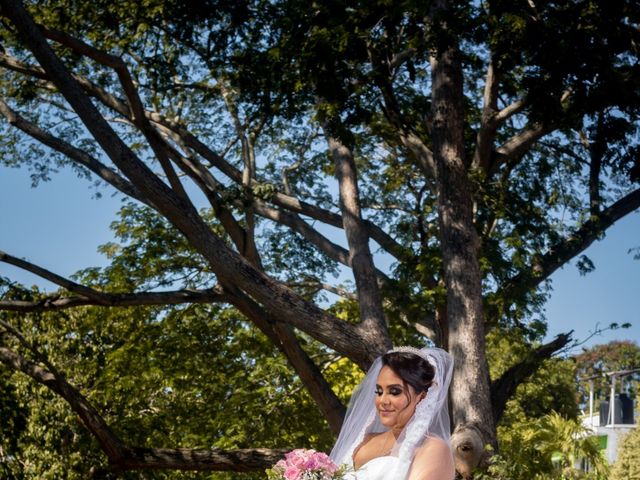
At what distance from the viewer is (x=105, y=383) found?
17.3 m

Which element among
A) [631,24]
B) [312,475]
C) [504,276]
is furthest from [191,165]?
[312,475]

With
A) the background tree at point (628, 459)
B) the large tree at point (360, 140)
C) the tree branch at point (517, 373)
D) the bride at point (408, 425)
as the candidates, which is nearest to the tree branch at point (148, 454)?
the large tree at point (360, 140)

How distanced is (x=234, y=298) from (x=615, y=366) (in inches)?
2326

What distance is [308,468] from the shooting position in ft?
16.9

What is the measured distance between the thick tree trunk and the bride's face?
635cm

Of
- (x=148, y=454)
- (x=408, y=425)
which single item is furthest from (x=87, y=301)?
(x=408, y=425)

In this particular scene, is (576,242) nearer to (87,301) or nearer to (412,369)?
(87,301)

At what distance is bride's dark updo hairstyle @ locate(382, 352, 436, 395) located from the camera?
5.47m

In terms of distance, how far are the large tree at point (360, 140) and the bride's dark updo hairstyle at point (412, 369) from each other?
19.6 feet

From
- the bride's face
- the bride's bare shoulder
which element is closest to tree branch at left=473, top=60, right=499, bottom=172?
the bride's face

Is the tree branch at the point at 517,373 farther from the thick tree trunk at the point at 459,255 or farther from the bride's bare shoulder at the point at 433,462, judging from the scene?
the bride's bare shoulder at the point at 433,462

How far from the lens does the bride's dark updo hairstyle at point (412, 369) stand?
5.47 meters

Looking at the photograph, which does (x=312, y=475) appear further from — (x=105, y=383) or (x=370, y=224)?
(x=105, y=383)

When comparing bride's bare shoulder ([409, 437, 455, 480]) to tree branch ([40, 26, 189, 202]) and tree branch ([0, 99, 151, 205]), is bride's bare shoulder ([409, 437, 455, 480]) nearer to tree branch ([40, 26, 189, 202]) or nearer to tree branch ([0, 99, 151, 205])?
tree branch ([40, 26, 189, 202])
